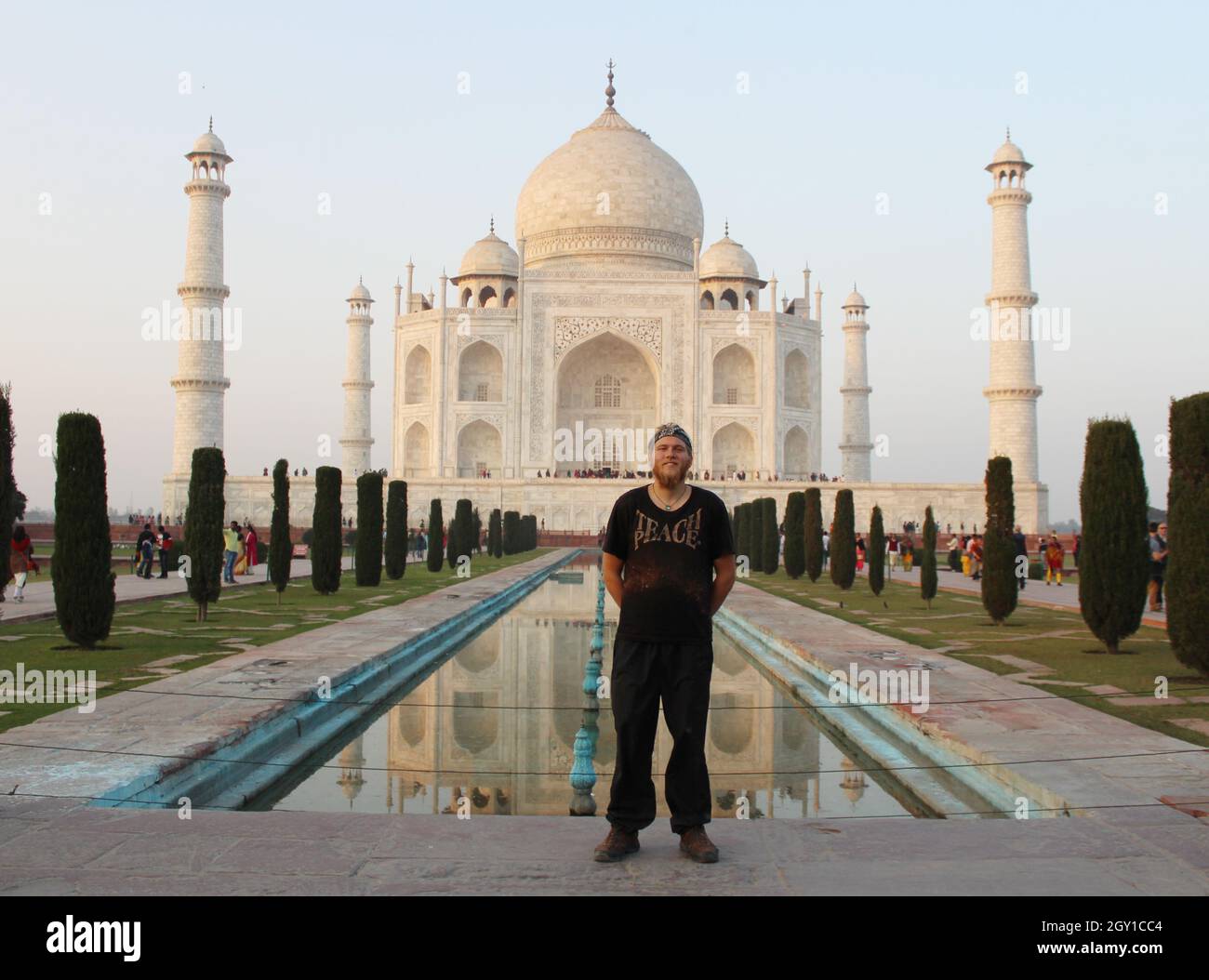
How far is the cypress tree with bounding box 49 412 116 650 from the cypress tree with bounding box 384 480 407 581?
7.81m

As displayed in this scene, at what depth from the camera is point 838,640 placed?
311 inches

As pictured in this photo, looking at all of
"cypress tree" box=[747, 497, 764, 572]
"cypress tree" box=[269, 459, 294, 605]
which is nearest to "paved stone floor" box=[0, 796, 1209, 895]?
"cypress tree" box=[269, 459, 294, 605]

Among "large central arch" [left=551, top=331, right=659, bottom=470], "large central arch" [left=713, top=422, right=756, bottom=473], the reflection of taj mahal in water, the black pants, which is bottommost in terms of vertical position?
Answer: the reflection of taj mahal in water

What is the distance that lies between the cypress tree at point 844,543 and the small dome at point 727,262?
78.9 ft

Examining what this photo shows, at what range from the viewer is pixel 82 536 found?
7.19 metres

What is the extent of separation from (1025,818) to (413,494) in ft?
92.7

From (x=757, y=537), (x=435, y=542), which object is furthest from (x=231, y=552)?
(x=757, y=537)

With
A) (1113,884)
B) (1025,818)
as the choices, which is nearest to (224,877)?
(1113,884)

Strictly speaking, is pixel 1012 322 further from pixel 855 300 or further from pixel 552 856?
pixel 552 856

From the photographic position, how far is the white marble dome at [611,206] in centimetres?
3666

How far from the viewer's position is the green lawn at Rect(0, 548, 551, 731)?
241 inches

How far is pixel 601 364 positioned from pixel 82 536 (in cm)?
3006

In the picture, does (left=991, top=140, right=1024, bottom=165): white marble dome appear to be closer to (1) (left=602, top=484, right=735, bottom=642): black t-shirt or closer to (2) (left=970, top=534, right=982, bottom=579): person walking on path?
(2) (left=970, top=534, right=982, bottom=579): person walking on path
